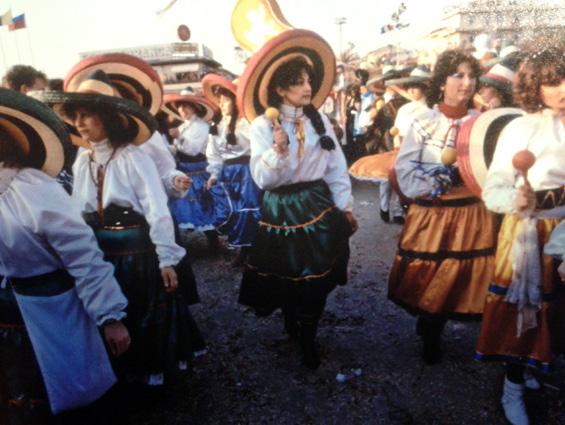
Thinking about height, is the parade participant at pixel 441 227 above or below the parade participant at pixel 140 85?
below

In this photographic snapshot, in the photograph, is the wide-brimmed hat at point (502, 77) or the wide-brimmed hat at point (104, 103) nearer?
the wide-brimmed hat at point (104, 103)

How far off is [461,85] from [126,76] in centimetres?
222

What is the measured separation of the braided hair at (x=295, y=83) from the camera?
9.39 feet

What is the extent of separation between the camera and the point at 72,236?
175 centimetres

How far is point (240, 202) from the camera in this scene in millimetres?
5121

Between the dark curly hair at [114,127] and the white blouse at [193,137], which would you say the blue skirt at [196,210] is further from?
the dark curly hair at [114,127]

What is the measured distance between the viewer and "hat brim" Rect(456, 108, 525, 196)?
91.3 inches

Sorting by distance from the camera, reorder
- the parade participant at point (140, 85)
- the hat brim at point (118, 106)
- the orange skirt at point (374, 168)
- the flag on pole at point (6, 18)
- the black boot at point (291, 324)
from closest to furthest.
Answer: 1. the hat brim at point (118, 106)
2. the parade participant at point (140, 85)
3. the black boot at point (291, 324)
4. the orange skirt at point (374, 168)
5. the flag on pole at point (6, 18)

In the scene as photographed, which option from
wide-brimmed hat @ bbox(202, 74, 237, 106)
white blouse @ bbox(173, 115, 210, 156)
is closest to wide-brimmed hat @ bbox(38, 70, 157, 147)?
wide-brimmed hat @ bbox(202, 74, 237, 106)

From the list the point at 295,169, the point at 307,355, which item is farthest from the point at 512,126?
the point at 307,355

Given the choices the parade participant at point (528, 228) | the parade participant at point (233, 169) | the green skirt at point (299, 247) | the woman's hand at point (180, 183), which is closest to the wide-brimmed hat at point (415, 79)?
the parade participant at point (233, 169)

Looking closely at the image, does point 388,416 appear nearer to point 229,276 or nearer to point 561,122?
point 561,122

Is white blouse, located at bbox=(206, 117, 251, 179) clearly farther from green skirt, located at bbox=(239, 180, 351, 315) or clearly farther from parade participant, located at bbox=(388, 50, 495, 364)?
parade participant, located at bbox=(388, 50, 495, 364)

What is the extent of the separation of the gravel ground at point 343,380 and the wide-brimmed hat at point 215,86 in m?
2.49
